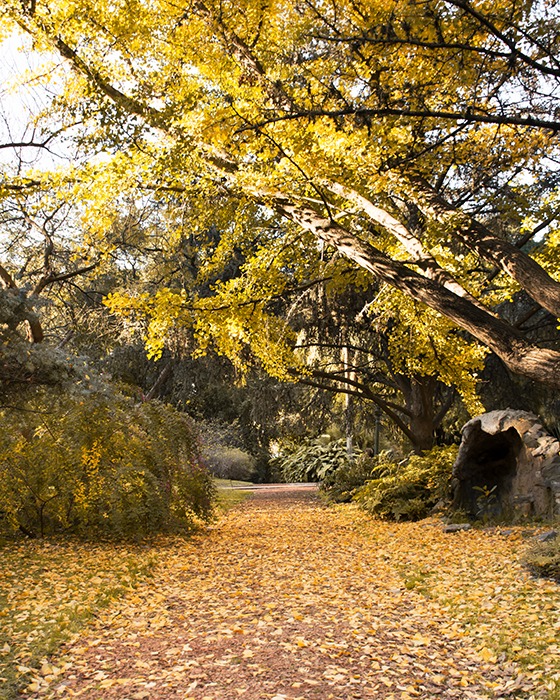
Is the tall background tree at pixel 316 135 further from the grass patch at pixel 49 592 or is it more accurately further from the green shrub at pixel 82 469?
A: the grass patch at pixel 49 592

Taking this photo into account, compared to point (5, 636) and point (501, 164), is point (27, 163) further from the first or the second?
point (5, 636)

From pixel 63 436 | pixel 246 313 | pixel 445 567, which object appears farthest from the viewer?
pixel 246 313

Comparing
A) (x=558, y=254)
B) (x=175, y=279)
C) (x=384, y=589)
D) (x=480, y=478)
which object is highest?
(x=175, y=279)

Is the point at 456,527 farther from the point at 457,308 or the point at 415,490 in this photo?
the point at 457,308

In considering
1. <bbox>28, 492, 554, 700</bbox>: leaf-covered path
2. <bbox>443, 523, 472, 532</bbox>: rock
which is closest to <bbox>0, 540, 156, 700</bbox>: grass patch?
<bbox>28, 492, 554, 700</bbox>: leaf-covered path

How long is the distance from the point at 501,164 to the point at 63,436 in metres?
5.98

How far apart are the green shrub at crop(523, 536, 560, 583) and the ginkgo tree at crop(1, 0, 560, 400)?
1.59 meters

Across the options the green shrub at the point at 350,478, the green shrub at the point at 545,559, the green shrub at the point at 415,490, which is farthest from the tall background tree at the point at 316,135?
the green shrub at the point at 350,478

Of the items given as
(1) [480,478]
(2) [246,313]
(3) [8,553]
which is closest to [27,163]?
(2) [246,313]

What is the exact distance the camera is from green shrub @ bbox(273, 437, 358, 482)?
22.9m

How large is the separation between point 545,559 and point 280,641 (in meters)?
2.63

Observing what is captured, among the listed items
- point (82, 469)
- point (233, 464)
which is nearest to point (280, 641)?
point (82, 469)

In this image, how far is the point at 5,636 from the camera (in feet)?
13.9

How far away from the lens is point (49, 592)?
5516 millimetres
